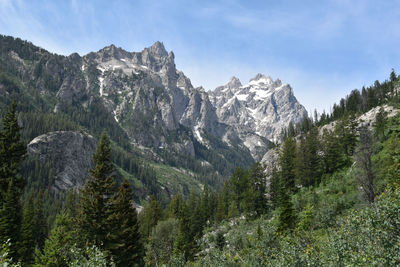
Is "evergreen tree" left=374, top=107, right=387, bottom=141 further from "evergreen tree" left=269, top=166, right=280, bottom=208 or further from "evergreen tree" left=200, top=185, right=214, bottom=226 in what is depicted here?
"evergreen tree" left=200, top=185, right=214, bottom=226

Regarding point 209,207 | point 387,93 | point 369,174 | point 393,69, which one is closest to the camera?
point 369,174

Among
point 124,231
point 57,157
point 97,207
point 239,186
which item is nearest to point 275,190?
point 239,186

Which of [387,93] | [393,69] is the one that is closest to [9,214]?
[387,93]

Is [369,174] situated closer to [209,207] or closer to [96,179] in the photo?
[96,179]

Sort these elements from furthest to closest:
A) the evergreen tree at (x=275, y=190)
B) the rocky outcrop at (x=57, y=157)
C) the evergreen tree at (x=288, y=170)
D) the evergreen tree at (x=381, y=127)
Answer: the rocky outcrop at (x=57, y=157)
the evergreen tree at (x=288, y=170)
the evergreen tree at (x=275, y=190)
the evergreen tree at (x=381, y=127)

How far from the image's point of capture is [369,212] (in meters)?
15.7

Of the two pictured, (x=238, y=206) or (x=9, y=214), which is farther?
(x=238, y=206)

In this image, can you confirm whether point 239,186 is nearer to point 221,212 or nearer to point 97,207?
point 221,212

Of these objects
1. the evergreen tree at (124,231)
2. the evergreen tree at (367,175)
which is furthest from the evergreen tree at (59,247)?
the evergreen tree at (367,175)

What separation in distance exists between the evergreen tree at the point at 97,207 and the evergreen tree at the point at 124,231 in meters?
1.09

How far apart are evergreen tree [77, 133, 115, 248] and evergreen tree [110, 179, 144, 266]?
109cm

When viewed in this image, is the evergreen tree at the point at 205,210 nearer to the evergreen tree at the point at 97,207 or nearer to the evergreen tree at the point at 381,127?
the evergreen tree at the point at 381,127

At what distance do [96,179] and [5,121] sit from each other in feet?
44.5

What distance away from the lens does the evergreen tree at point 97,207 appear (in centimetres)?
3097
